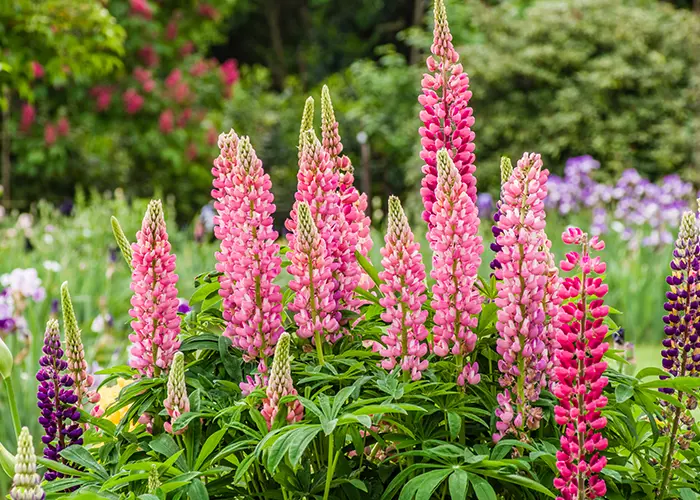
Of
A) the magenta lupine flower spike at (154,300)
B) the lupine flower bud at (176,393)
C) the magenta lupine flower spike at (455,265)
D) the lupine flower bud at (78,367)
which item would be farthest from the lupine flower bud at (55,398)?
the magenta lupine flower spike at (455,265)

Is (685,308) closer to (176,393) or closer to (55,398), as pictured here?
(176,393)

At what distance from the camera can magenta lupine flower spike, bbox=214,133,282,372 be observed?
158 centimetres

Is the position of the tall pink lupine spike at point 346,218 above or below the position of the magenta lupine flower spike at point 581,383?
above

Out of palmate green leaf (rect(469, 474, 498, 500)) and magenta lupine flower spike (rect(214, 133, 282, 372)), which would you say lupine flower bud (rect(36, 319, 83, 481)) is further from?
palmate green leaf (rect(469, 474, 498, 500))

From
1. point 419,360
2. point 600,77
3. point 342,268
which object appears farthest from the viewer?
point 600,77

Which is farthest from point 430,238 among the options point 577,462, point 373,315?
point 577,462

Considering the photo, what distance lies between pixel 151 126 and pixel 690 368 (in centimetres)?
1124

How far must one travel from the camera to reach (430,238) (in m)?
1.56

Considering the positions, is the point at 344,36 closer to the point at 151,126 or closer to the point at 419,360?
the point at 151,126

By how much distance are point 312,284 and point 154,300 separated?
29 centimetres

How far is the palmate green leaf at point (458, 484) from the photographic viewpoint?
1300 millimetres

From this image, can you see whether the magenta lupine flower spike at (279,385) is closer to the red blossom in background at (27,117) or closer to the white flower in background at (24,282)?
the white flower in background at (24,282)

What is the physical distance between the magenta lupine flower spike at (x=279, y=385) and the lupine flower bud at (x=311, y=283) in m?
0.18

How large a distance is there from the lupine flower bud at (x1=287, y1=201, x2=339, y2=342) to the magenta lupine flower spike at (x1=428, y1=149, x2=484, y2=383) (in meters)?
0.19
